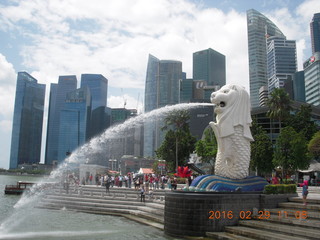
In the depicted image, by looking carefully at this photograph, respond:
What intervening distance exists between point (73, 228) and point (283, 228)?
983 centimetres

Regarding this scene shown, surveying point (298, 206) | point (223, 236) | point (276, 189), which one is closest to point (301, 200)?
point (298, 206)

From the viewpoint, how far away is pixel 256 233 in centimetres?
1163

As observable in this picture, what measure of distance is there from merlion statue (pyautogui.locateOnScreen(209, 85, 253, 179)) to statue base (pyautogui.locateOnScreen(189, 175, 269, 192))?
434mm

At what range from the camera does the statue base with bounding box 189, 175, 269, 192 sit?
47.6 feet

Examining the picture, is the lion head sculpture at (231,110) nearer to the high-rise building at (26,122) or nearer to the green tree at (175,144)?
the green tree at (175,144)

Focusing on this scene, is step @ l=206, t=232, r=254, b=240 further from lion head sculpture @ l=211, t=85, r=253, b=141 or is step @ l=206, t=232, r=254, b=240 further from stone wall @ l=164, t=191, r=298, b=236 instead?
lion head sculpture @ l=211, t=85, r=253, b=141

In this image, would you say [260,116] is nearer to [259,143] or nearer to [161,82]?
[259,143]

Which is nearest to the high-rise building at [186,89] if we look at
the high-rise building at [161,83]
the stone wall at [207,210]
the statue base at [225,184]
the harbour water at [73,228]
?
the high-rise building at [161,83]

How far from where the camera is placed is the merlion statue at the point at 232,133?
15625mm

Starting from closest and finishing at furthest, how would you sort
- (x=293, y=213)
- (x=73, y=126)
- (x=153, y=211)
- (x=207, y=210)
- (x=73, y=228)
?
1. (x=293, y=213)
2. (x=207, y=210)
3. (x=73, y=228)
4. (x=153, y=211)
5. (x=73, y=126)

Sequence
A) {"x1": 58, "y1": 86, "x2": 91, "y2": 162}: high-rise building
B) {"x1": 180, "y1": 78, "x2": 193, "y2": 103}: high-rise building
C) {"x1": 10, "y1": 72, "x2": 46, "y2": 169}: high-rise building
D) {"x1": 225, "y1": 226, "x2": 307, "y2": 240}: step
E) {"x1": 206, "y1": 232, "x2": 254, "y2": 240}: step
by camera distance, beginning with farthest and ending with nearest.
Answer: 1. {"x1": 10, "y1": 72, "x2": 46, "y2": 169}: high-rise building
2. {"x1": 58, "y1": 86, "x2": 91, "y2": 162}: high-rise building
3. {"x1": 180, "y1": 78, "x2": 193, "y2": 103}: high-rise building
4. {"x1": 206, "y1": 232, "x2": 254, "y2": 240}: step
5. {"x1": 225, "y1": 226, "x2": 307, "y2": 240}: step

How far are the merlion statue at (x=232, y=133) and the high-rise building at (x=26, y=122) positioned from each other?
180 meters

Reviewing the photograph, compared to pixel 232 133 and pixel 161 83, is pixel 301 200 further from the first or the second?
pixel 161 83

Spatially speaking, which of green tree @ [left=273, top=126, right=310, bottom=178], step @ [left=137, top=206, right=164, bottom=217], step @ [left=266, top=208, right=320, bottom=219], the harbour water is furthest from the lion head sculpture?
green tree @ [left=273, top=126, right=310, bottom=178]
